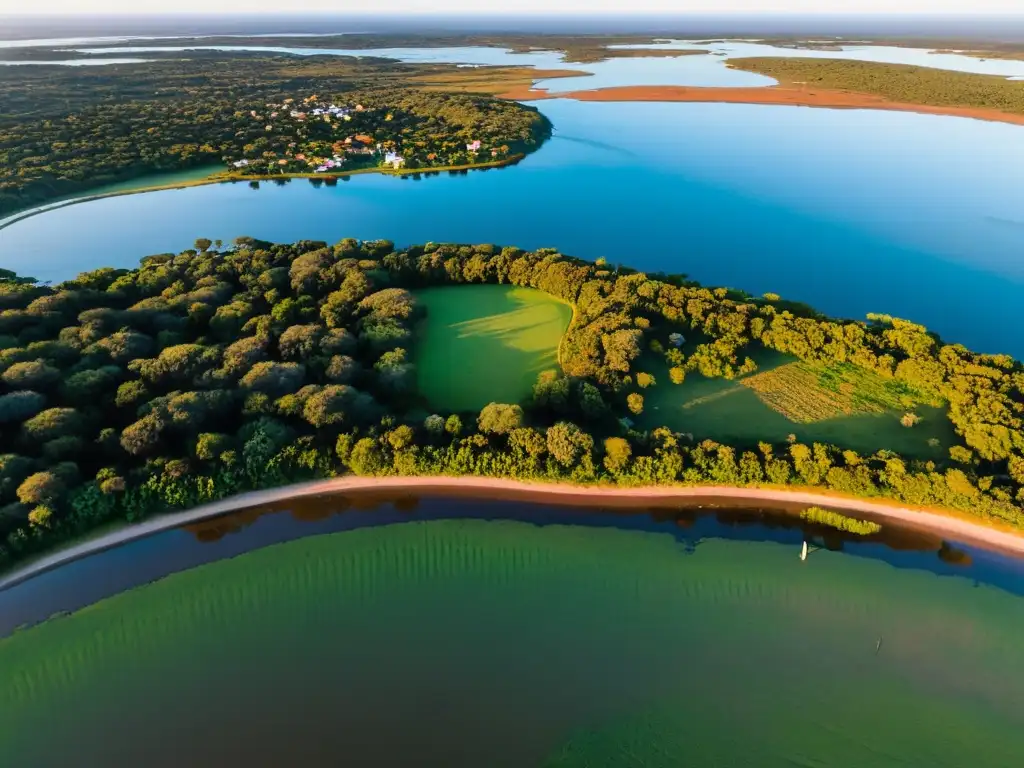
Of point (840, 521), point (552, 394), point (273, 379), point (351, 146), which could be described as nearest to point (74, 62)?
point (351, 146)

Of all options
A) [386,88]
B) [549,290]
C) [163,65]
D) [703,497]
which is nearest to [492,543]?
[703,497]

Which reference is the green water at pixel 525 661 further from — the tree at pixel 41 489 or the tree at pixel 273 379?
the tree at pixel 273 379

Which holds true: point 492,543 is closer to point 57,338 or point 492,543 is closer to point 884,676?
point 884,676

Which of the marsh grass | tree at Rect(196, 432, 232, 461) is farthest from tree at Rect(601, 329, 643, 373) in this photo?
tree at Rect(196, 432, 232, 461)

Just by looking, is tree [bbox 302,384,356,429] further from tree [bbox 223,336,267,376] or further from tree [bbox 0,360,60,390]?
tree [bbox 0,360,60,390]

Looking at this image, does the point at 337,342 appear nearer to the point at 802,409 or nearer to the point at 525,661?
the point at 525,661

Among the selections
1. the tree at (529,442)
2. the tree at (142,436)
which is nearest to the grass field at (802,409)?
the tree at (529,442)

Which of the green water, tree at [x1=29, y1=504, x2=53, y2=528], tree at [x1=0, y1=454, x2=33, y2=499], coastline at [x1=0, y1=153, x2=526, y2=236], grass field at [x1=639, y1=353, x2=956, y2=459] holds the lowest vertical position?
the green water
